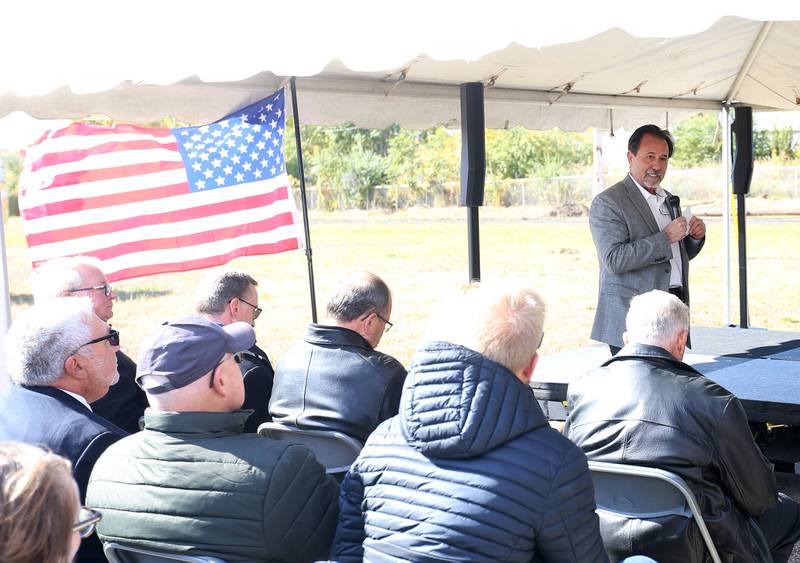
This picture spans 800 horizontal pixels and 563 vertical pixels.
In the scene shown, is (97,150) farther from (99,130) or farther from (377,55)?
(377,55)

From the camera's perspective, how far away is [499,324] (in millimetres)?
1988

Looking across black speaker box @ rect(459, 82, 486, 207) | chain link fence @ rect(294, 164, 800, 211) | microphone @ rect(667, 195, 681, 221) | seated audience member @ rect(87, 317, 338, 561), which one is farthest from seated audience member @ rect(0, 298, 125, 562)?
chain link fence @ rect(294, 164, 800, 211)

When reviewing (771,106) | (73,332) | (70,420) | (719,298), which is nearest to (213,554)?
(70,420)

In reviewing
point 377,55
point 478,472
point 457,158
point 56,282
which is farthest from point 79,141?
point 457,158

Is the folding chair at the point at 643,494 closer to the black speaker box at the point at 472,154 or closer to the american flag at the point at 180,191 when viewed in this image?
the american flag at the point at 180,191

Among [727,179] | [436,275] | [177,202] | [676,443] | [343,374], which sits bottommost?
[436,275]

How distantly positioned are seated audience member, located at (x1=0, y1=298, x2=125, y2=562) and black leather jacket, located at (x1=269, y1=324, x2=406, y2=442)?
2.00 ft

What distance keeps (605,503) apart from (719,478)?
35 centimetres

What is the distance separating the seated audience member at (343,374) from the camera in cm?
305

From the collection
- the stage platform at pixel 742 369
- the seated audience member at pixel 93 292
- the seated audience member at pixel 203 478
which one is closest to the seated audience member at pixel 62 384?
the seated audience member at pixel 203 478

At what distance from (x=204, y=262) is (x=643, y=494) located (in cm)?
301

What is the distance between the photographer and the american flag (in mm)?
4711

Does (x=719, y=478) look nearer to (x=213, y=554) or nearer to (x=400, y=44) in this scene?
(x=213, y=554)

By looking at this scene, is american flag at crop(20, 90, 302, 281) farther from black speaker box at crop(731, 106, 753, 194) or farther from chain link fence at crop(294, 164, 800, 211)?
chain link fence at crop(294, 164, 800, 211)
